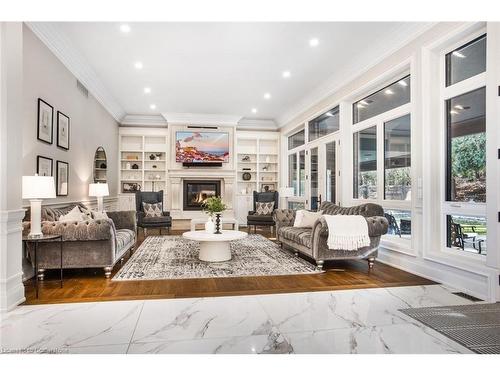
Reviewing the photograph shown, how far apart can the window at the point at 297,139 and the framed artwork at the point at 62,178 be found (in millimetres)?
5195

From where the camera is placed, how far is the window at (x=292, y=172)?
8.66 m

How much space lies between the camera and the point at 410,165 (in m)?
4.31

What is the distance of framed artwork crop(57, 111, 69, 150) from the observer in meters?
A: 4.66

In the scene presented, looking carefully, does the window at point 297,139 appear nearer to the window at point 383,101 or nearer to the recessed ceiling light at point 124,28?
the window at point 383,101

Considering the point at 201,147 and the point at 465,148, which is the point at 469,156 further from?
the point at 201,147

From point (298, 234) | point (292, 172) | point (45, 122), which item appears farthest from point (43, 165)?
point (292, 172)

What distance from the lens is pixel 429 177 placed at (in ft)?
12.4

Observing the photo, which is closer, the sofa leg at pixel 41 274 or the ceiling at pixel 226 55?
the sofa leg at pixel 41 274

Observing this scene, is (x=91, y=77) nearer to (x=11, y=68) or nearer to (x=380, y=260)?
(x=11, y=68)

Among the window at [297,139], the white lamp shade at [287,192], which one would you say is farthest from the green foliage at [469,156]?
the window at [297,139]

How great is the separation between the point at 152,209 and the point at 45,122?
3.44 m

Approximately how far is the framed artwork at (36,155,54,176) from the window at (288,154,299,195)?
5.66 metres

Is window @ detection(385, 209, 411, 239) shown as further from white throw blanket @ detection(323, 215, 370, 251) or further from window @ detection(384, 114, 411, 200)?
white throw blanket @ detection(323, 215, 370, 251)
